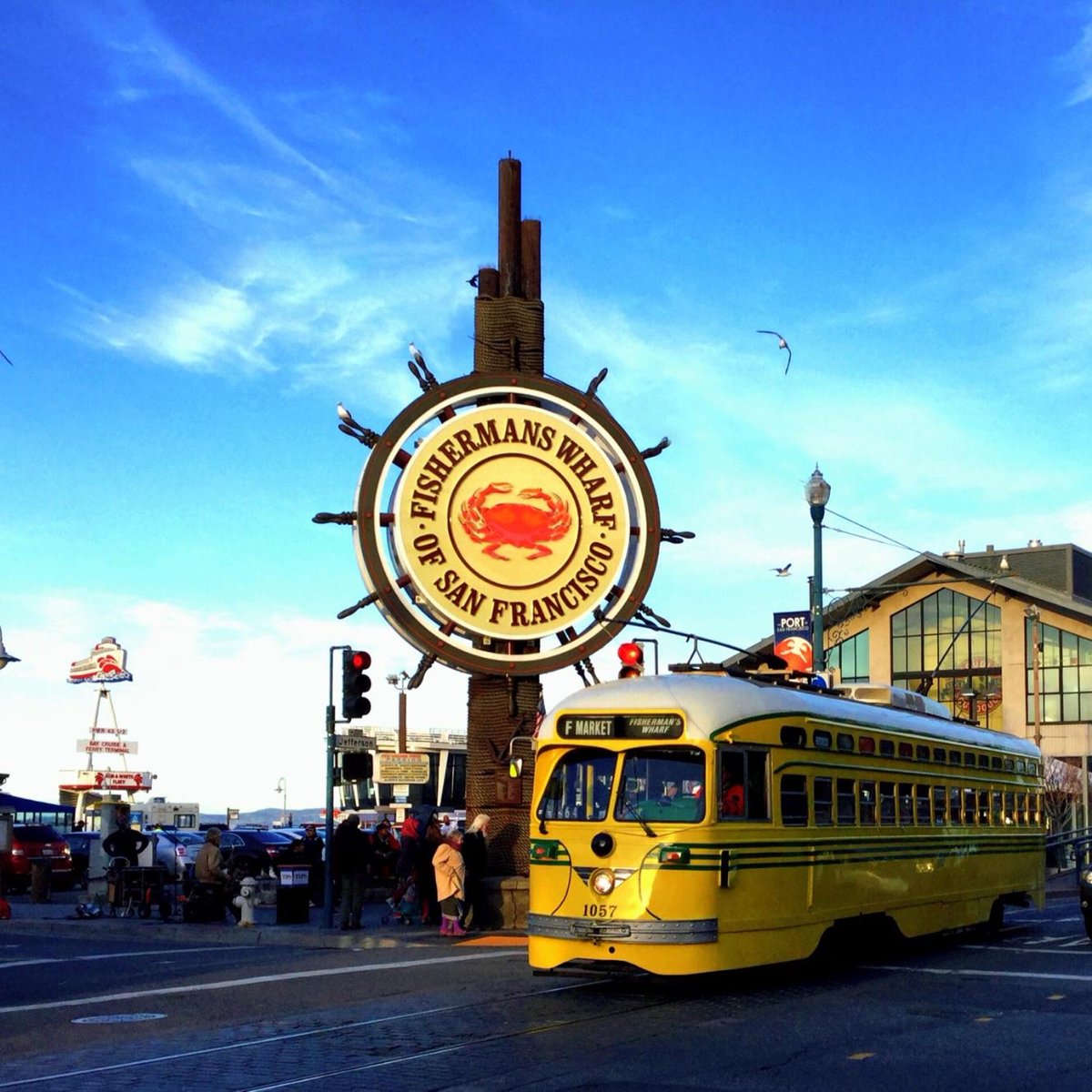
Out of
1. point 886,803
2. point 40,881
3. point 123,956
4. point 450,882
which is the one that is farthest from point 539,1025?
point 40,881

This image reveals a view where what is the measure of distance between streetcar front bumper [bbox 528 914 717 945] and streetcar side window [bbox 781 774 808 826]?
1855mm

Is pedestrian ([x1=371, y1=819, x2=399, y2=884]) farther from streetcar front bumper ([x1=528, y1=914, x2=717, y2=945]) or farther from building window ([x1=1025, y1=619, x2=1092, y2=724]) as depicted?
building window ([x1=1025, y1=619, x2=1092, y2=724])

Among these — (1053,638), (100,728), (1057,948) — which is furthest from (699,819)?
(100,728)

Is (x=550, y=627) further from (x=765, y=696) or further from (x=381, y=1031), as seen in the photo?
(x=381, y=1031)

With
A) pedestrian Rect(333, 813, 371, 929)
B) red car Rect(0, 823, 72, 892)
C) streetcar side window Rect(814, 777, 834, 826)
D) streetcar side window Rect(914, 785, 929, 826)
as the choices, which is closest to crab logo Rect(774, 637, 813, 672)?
pedestrian Rect(333, 813, 371, 929)

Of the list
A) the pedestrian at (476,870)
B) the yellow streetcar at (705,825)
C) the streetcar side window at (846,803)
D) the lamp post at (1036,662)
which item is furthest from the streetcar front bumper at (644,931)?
the lamp post at (1036,662)

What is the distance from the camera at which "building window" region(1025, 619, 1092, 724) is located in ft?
226

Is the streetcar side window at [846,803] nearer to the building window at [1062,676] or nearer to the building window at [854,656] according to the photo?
the building window at [1062,676]

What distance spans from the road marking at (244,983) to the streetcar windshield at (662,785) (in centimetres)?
451

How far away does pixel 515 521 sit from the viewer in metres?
25.3

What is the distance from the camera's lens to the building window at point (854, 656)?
248 ft

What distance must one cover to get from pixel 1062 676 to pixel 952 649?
543cm

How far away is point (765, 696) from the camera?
15.5m

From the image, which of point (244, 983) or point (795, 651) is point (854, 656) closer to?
point (795, 651)
